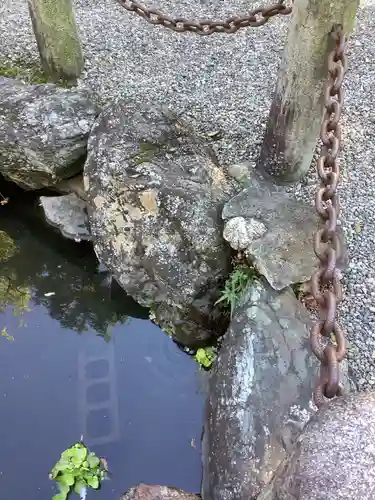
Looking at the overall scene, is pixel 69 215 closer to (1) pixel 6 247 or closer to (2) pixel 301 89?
(1) pixel 6 247

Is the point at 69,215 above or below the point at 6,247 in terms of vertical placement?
above

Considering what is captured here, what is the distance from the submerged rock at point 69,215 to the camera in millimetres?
3930

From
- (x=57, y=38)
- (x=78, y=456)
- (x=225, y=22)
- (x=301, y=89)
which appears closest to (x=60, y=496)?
(x=78, y=456)

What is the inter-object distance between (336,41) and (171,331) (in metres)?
1.74

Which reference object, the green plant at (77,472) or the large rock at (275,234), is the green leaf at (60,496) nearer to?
the green plant at (77,472)

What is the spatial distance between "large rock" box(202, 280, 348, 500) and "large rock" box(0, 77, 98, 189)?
155 cm

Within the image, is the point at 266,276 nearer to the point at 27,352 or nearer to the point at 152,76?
the point at 27,352

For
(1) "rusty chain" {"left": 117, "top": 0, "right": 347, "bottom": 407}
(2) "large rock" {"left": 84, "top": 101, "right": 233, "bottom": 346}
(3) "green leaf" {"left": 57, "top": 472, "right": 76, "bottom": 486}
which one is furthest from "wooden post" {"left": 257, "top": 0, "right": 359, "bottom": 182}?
(3) "green leaf" {"left": 57, "top": 472, "right": 76, "bottom": 486}

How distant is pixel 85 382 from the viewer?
333 centimetres

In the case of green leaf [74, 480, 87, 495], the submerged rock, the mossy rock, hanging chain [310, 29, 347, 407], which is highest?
hanging chain [310, 29, 347, 407]

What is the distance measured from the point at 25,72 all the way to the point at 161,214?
187 centimetres

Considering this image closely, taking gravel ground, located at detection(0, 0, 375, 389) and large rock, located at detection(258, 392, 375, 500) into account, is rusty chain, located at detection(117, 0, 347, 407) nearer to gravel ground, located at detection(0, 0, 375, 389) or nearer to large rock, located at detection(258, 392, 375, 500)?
large rock, located at detection(258, 392, 375, 500)

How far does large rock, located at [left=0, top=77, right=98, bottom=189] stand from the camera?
3693 millimetres

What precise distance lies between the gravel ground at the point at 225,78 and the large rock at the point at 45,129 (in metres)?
0.39
